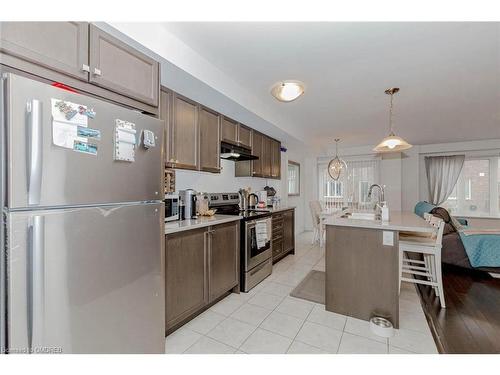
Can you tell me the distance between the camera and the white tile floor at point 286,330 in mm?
1738

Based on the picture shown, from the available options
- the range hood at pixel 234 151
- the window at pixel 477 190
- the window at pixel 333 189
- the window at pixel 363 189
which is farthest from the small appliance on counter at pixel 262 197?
the window at pixel 477 190

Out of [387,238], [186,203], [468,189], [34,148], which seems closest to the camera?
[34,148]

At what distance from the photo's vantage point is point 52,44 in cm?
110

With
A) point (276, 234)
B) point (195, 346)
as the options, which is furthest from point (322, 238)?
point (195, 346)

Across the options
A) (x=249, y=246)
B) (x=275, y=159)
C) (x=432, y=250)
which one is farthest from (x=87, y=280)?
(x=275, y=159)

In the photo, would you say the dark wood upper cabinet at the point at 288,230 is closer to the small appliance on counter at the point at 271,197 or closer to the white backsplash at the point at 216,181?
the small appliance on counter at the point at 271,197

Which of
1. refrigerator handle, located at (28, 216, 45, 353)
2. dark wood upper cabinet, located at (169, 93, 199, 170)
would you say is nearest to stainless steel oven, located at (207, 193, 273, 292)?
dark wood upper cabinet, located at (169, 93, 199, 170)

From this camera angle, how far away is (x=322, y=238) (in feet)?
16.1

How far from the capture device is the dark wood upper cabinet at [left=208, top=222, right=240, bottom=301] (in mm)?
2293

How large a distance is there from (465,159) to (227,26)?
6692mm

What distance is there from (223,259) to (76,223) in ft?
5.24

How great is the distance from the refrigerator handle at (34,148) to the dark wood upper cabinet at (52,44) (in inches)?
12.2

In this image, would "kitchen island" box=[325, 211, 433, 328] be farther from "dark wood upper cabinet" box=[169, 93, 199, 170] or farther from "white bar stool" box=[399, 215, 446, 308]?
"dark wood upper cabinet" box=[169, 93, 199, 170]

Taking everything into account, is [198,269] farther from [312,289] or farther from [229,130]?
[229,130]
